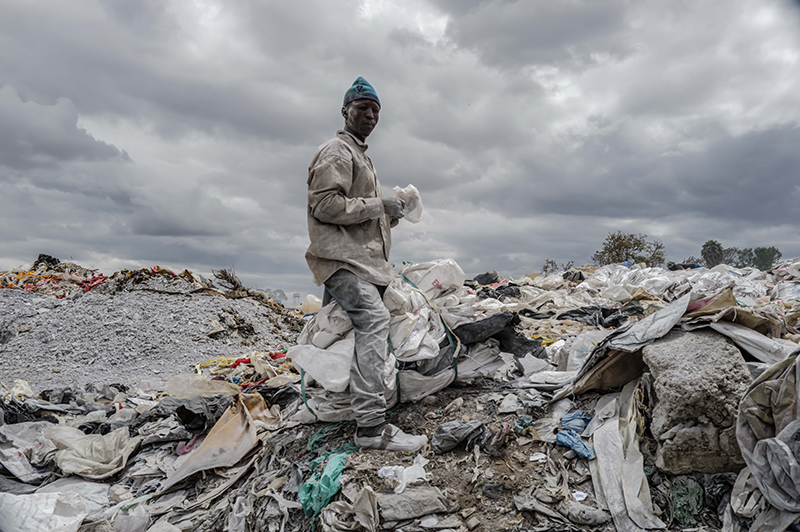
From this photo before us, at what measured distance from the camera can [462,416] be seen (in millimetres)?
3043

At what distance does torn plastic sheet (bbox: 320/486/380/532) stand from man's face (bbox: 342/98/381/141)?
7.89ft

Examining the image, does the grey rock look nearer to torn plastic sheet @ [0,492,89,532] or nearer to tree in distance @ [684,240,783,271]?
torn plastic sheet @ [0,492,89,532]

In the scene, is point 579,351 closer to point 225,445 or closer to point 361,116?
point 361,116

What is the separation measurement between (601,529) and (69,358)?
9.17 metres

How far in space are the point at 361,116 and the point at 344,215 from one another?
0.82 m

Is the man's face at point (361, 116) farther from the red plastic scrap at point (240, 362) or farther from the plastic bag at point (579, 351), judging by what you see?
the red plastic scrap at point (240, 362)

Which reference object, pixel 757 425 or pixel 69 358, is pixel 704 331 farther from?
pixel 69 358

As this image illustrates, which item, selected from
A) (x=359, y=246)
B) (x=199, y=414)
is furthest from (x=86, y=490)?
(x=359, y=246)

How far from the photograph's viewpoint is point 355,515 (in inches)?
91.2

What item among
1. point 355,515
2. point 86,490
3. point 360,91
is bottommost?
point 86,490

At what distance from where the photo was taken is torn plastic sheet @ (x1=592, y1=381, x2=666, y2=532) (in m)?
2.12

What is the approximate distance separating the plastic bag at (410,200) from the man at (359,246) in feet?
0.60

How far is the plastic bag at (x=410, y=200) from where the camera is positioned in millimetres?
3418

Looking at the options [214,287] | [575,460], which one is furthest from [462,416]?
[214,287]
